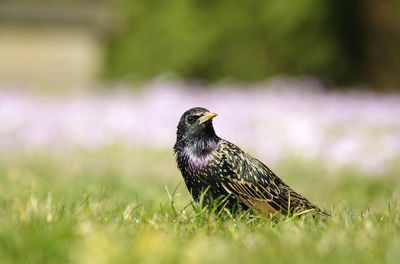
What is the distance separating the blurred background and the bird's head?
312 centimetres

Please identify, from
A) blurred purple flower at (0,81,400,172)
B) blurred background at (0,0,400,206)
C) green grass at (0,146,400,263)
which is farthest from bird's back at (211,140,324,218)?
blurred purple flower at (0,81,400,172)

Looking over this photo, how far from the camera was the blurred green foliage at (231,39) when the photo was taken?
14.0m

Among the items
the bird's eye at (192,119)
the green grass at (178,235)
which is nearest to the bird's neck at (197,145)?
the bird's eye at (192,119)

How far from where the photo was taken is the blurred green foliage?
14.0 meters

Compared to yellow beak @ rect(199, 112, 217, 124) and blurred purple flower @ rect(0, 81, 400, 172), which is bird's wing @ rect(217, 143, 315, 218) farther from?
blurred purple flower @ rect(0, 81, 400, 172)

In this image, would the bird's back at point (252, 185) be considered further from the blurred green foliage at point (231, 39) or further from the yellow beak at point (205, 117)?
the blurred green foliage at point (231, 39)

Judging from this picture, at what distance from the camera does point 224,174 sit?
3.67 metres

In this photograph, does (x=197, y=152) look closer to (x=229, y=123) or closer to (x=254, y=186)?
(x=254, y=186)

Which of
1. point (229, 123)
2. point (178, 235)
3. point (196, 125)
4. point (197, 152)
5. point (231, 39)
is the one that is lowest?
point (229, 123)

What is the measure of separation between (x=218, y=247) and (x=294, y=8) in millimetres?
11655

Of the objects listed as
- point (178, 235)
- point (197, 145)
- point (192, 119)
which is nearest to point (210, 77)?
point (192, 119)

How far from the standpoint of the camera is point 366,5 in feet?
48.9

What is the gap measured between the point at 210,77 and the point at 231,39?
0.98 m

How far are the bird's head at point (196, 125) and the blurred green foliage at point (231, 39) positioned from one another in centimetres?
1025
